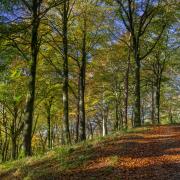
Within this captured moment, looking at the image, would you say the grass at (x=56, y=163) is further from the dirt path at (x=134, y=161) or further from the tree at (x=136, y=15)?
the tree at (x=136, y=15)

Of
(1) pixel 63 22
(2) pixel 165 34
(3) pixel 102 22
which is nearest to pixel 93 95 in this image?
(2) pixel 165 34

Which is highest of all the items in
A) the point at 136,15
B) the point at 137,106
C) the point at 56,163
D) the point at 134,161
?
the point at 136,15

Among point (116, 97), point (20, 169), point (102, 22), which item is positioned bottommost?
point (20, 169)

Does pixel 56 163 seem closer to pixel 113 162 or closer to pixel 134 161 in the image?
pixel 113 162

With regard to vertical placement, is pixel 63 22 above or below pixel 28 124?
above

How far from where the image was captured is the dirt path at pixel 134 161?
10.9m

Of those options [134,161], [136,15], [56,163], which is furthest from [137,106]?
[134,161]

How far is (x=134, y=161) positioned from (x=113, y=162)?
0.75 meters

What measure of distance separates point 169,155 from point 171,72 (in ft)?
118

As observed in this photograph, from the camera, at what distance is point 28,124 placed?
18.5 m

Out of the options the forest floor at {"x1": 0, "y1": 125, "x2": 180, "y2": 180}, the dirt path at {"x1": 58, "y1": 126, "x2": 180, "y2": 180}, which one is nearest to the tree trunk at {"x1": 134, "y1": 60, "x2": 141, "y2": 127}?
the forest floor at {"x1": 0, "y1": 125, "x2": 180, "y2": 180}

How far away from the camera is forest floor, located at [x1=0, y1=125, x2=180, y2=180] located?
11134 mm

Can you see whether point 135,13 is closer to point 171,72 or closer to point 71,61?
point 71,61

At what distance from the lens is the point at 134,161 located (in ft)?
40.9
